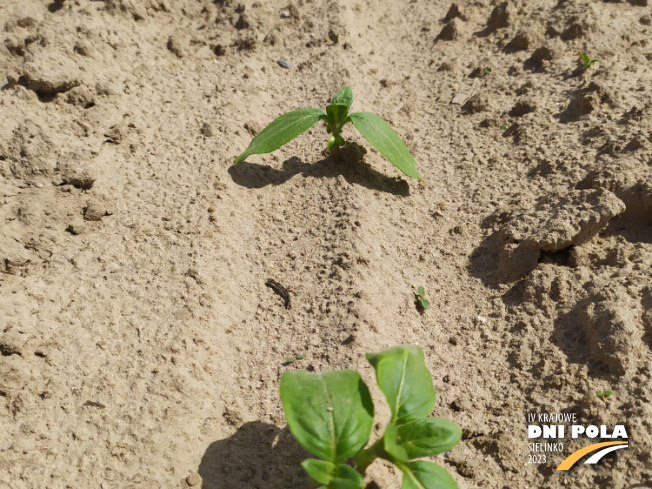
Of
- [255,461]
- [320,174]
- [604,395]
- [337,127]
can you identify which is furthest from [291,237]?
[604,395]

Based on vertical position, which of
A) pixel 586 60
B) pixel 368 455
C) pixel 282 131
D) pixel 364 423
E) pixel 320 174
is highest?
pixel 586 60

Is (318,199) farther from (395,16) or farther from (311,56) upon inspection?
(395,16)

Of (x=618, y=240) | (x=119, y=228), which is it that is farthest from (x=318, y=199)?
(x=618, y=240)

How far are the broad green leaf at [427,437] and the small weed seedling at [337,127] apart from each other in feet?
4.17

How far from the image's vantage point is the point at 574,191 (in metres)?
2.35

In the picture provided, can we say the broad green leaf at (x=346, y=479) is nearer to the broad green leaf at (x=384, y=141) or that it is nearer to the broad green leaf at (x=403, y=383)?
the broad green leaf at (x=403, y=383)

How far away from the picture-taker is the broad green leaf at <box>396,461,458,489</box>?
1470 mm

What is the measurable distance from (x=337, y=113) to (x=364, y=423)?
1.53 m

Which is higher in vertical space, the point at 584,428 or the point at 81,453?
the point at 584,428

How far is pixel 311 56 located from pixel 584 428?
2530mm

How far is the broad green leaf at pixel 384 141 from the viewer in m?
2.46

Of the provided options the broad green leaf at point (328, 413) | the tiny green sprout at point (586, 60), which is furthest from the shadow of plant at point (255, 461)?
the tiny green sprout at point (586, 60)

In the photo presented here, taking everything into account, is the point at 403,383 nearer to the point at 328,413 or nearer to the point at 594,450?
the point at 328,413

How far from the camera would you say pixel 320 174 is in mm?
2652
